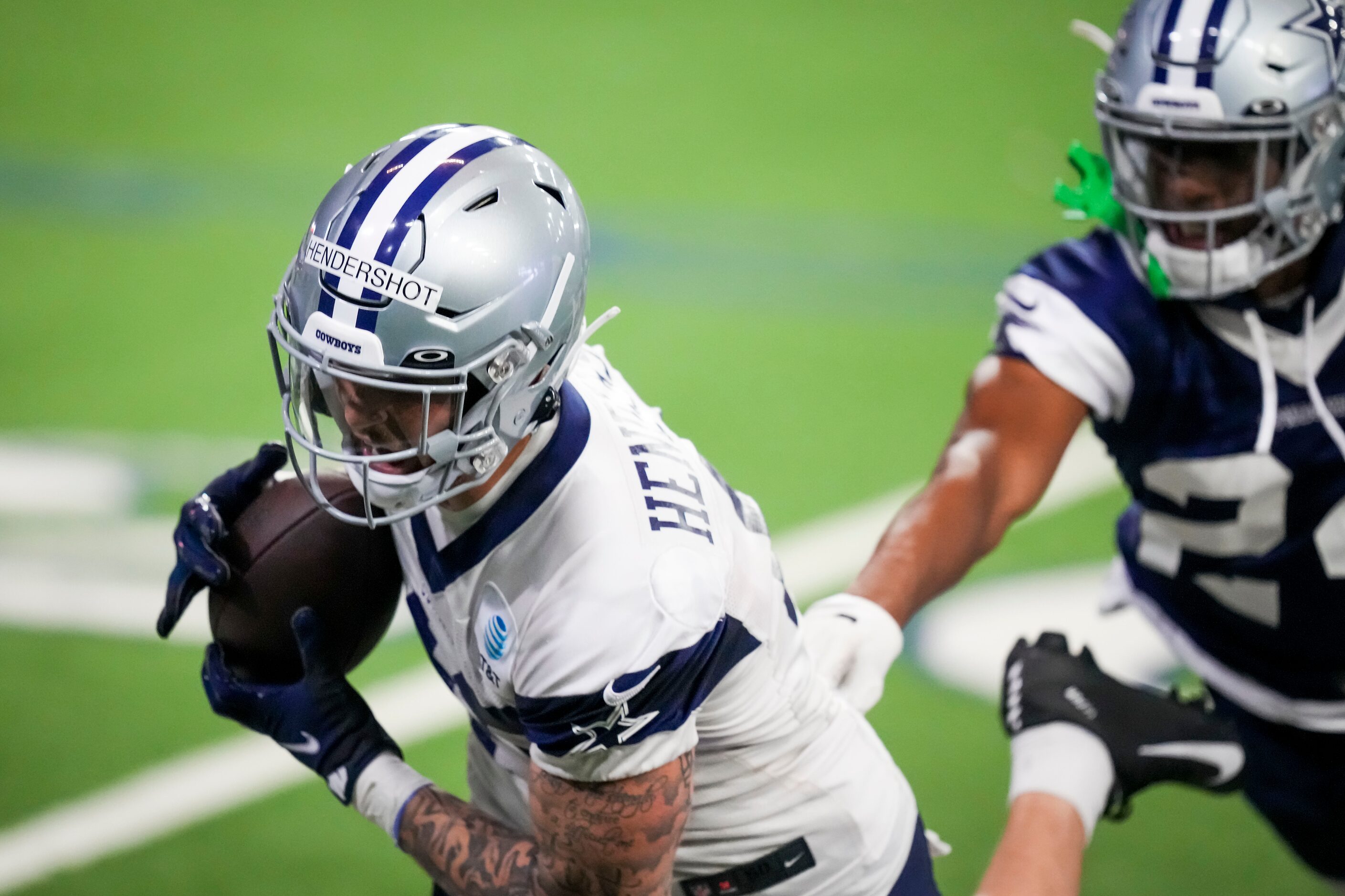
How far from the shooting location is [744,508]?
2.33 meters

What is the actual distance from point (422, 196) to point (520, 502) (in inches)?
17.6

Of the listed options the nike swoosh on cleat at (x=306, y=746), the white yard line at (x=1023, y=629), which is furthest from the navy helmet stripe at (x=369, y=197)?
the white yard line at (x=1023, y=629)

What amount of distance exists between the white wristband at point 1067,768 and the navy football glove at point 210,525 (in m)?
1.48

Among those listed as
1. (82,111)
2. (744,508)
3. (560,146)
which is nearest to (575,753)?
(744,508)

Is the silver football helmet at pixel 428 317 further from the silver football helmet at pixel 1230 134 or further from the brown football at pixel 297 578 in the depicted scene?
the silver football helmet at pixel 1230 134

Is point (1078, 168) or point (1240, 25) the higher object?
point (1240, 25)

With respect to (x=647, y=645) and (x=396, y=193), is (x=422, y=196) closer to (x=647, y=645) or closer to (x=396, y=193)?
(x=396, y=193)

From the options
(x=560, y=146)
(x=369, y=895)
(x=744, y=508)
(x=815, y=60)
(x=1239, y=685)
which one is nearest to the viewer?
(x=744, y=508)

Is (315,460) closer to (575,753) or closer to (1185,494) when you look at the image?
(575,753)

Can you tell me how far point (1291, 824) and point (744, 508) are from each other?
1.83 m

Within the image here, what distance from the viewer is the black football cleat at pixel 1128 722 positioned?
109 inches

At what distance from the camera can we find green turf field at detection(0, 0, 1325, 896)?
397 cm

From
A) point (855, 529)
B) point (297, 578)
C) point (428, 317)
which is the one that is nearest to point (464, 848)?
point (297, 578)

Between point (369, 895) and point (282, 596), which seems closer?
point (282, 596)
